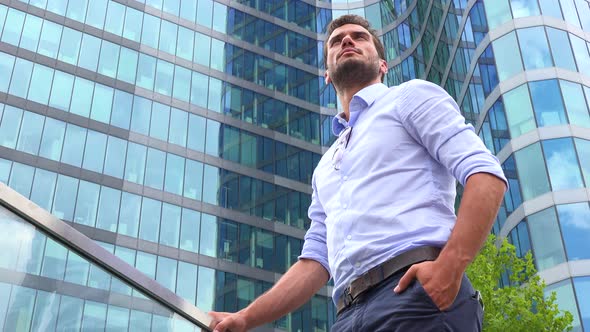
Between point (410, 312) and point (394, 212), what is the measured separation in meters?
0.39

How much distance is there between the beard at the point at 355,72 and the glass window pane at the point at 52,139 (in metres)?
30.2

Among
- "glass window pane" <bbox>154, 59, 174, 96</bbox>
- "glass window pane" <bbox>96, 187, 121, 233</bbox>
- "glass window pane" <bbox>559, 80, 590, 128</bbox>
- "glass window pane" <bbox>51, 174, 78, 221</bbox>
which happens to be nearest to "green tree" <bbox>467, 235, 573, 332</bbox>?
"glass window pane" <bbox>559, 80, 590, 128</bbox>

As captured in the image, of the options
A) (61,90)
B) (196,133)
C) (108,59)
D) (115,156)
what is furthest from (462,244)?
(108,59)

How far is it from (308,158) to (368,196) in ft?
126

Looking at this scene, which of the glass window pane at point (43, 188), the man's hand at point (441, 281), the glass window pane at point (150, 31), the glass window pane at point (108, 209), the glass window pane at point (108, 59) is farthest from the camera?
the glass window pane at point (150, 31)

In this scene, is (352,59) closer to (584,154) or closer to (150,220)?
(584,154)

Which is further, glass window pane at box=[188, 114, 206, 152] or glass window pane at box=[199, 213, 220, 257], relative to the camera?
glass window pane at box=[188, 114, 206, 152]

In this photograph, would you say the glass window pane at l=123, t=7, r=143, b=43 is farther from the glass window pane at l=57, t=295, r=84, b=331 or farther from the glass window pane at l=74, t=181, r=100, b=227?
the glass window pane at l=57, t=295, r=84, b=331

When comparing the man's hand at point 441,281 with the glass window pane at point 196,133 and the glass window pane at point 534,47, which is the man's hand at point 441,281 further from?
the glass window pane at point 196,133

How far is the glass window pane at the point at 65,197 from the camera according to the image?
3086 centimetres

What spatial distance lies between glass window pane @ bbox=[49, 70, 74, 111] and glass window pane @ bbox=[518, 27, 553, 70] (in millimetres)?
19427

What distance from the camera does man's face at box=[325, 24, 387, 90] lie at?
3113 mm

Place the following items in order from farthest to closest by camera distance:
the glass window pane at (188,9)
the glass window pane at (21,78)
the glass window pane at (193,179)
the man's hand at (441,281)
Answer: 1. the glass window pane at (188,9)
2. the glass window pane at (193,179)
3. the glass window pane at (21,78)
4. the man's hand at (441,281)

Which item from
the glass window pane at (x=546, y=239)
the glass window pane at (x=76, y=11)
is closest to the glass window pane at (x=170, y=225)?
the glass window pane at (x=76, y=11)
